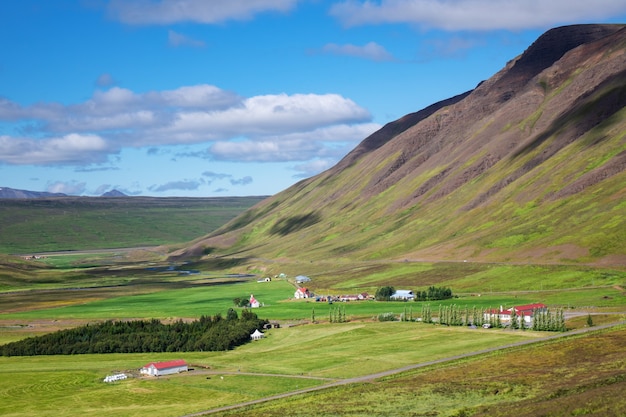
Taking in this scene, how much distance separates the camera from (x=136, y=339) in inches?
6358

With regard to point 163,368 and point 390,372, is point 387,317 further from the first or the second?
point 163,368

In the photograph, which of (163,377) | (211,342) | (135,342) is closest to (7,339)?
(135,342)

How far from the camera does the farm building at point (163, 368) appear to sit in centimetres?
12875

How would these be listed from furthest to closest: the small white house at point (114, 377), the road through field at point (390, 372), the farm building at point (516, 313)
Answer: the farm building at point (516, 313)
the small white house at point (114, 377)
the road through field at point (390, 372)

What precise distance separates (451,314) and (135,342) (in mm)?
63310

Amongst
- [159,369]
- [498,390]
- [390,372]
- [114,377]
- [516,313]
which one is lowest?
[114,377]

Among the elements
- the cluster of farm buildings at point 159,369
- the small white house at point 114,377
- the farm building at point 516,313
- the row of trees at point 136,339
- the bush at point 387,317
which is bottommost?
the small white house at point 114,377

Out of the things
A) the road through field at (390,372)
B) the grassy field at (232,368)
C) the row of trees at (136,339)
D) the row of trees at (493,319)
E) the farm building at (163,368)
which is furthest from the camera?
the row of trees at (136,339)

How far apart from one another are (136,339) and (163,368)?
34181mm

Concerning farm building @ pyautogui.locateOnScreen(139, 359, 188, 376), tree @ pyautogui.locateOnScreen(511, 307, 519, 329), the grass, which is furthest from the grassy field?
the grass

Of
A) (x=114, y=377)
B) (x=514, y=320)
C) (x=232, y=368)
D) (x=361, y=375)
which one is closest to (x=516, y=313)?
(x=514, y=320)

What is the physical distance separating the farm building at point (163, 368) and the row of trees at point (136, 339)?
24.5 m

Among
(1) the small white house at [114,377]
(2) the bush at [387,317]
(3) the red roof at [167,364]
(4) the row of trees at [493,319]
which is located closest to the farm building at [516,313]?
(4) the row of trees at [493,319]

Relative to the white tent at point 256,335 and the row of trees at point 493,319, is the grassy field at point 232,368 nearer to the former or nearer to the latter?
the white tent at point 256,335
